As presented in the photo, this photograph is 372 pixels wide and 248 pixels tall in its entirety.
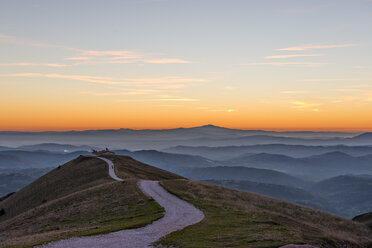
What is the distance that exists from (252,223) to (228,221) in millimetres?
2697

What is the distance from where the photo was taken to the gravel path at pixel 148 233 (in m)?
31.2

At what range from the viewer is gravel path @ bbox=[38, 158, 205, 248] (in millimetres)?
31219

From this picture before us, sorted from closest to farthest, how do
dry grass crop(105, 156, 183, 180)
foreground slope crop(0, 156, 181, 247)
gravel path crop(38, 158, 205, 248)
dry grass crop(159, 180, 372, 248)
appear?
1. gravel path crop(38, 158, 205, 248)
2. dry grass crop(159, 180, 372, 248)
3. foreground slope crop(0, 156, 181, 247)
4. dry grass crop(105, 156, 183, 180)

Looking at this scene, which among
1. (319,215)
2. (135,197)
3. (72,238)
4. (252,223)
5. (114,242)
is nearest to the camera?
(114,242)

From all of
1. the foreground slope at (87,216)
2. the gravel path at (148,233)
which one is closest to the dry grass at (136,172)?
the foreground slope at (87,216)

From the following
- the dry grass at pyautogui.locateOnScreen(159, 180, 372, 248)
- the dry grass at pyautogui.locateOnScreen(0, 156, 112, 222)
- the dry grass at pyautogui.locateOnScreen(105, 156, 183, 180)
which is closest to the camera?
the dry grass at pyautogui.locateOnScreen(159, 180, 372, 248)

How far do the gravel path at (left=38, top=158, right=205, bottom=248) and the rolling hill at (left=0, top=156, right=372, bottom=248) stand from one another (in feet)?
4.06

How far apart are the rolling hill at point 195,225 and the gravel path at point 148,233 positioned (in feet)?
4.06

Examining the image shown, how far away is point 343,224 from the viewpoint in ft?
225

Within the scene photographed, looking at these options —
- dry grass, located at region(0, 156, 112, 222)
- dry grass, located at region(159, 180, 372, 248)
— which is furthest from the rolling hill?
dry grass, located at region(0, 156, 112, 222)

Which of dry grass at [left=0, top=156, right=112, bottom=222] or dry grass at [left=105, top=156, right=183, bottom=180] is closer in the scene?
dry grass at [left=0, top=156, right=112, bottom=222]

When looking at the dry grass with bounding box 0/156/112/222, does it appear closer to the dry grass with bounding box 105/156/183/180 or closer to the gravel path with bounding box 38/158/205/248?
the dry grass with bounding box 105/156/183/180

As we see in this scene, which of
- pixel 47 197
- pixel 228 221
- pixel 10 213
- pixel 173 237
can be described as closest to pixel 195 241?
pixel 173 237

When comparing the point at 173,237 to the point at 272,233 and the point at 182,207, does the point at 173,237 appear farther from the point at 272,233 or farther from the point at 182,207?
the point at 182,207
